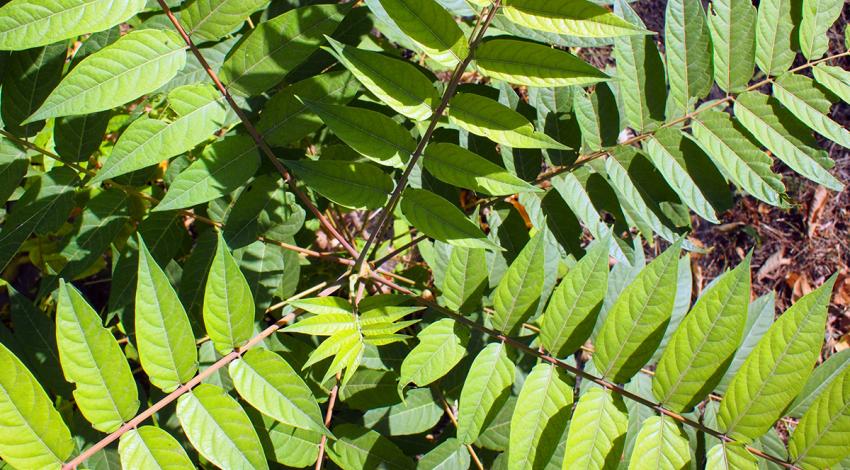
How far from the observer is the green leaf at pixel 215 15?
1.49 m

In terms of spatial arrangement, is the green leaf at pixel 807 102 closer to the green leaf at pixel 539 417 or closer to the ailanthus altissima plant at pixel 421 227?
the ailanthus altissima plant at pixel 421 227

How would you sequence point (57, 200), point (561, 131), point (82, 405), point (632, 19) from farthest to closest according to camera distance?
point (561, 131) < point (57, 200) < point (632, 19) < point (82, 405)

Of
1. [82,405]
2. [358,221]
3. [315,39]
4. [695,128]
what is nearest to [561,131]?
[695,128]

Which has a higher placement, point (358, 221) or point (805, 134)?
point (805, 134)

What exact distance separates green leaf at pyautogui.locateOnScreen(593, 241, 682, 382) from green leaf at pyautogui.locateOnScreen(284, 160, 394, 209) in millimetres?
663

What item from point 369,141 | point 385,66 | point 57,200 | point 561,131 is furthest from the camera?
point 561,131

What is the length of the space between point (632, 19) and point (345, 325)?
109cm

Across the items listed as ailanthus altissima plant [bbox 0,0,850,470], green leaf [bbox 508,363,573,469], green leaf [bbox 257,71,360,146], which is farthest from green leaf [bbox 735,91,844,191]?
green leaf [bbox 257,71,360,146]

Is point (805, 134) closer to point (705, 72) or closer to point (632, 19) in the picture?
point (705, 72)

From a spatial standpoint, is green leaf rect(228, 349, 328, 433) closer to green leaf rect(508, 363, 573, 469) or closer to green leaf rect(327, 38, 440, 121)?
green leaf rect(508, 363, 573, 469)

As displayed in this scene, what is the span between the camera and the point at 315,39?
5.02ft

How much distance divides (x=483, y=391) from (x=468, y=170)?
0.54 meters

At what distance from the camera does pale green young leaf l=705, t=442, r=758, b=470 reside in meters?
1.38

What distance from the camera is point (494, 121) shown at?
4.53 feet
